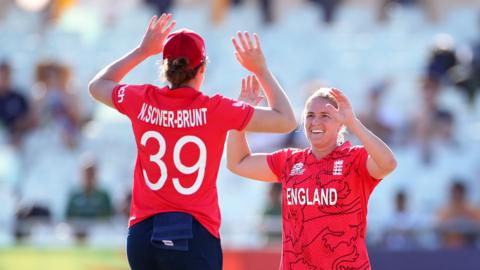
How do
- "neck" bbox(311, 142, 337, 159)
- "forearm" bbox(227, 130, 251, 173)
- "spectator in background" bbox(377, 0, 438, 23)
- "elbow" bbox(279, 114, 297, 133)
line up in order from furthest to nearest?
1. "spectator in background" bbox(377, 0, 438, 23)
2. "forearm" bbox(227, 130, 251, 173)
3. "neck" bbox(311, 142, 337, 159)
4. "elbow" bbox(279, 114, 297, 133)

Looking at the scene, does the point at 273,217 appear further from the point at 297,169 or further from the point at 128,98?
the point at 128,98

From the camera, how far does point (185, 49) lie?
5090 mm

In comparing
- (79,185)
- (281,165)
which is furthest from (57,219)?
(281,165)

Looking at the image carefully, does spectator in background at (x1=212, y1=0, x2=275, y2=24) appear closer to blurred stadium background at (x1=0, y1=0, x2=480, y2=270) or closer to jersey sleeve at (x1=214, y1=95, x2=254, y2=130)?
blurred stadium background at (x1=0, y1=0, x2=480, y2=270)

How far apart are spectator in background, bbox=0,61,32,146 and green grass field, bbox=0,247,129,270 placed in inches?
129

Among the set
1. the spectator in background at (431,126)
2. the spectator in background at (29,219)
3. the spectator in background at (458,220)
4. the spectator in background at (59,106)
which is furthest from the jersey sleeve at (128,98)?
the spectator in background at (59,106)

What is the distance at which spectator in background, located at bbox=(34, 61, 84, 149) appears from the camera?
12492mm

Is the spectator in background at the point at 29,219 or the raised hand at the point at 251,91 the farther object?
the spectator in background at the point at 29,219

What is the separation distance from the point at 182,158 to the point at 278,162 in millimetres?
788

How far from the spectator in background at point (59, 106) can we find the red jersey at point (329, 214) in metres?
7.19

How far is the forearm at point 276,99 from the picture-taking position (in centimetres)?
516

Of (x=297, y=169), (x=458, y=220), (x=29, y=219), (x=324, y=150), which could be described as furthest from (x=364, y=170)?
(x=29, y=219)

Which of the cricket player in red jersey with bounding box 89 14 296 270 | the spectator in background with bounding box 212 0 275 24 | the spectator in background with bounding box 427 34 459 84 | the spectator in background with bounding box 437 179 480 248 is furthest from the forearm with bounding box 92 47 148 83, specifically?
the spectator in background with bounding box 212 0 275 24

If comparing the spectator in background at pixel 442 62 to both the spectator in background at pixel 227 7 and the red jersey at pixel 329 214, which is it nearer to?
the spectator in background at pixel 227 7
